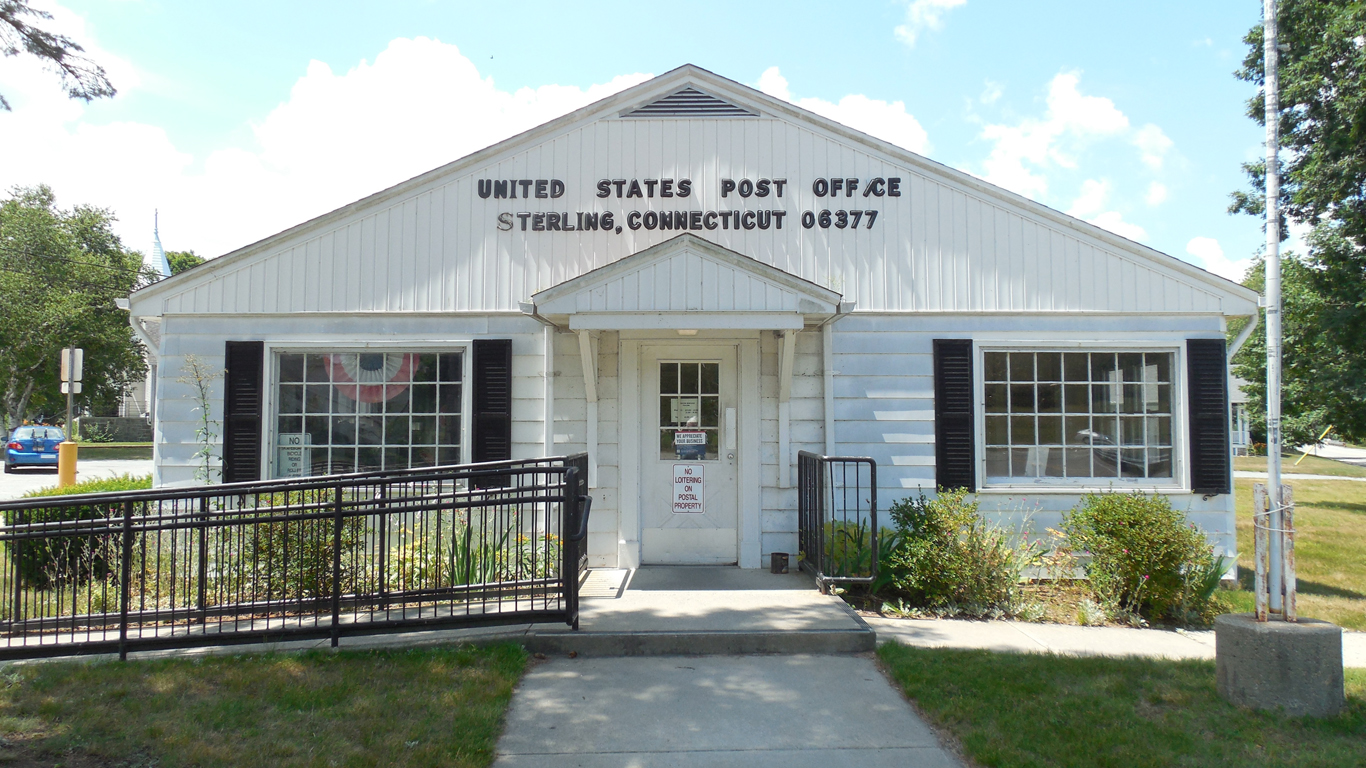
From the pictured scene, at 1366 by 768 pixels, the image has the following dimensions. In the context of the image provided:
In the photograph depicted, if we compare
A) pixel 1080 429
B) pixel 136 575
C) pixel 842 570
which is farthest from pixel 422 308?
pixel 1080 429

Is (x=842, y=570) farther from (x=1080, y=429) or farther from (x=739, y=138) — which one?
(x=739, y=138)

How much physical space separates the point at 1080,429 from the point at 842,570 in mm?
3128

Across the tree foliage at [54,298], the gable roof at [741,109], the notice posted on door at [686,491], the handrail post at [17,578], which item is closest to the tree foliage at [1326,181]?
the gable roof at [741,109]

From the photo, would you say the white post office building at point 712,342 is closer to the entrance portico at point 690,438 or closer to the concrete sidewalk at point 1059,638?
the entrance portico at point 690,438

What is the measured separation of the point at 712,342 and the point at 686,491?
1.48m

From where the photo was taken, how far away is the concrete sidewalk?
537 centimetres

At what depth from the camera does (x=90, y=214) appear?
36.8 metres

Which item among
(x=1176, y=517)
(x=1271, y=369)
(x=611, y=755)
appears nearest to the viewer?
(x=611, y=755)

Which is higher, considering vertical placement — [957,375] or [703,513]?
[957,375]

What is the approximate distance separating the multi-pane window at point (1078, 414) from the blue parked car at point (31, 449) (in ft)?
82.0

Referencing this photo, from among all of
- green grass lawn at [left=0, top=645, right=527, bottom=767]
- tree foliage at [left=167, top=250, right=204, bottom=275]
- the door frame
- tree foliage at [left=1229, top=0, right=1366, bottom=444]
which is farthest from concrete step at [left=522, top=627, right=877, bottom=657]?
tree foliage at [left=167, top=250, right=204, bottom=275]

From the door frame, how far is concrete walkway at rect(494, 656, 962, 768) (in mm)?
2209

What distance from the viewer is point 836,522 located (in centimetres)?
688

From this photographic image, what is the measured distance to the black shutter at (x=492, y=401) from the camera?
7.36 meters
